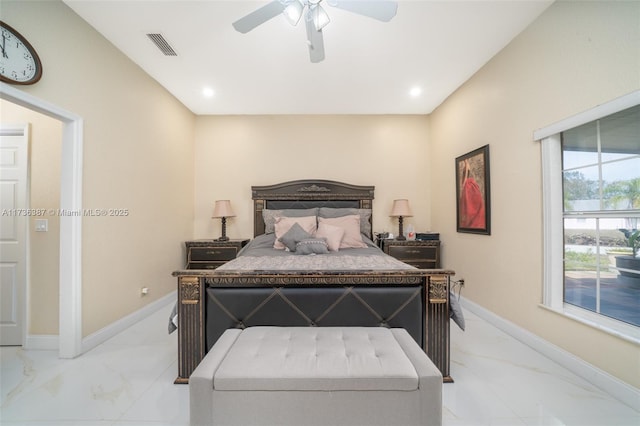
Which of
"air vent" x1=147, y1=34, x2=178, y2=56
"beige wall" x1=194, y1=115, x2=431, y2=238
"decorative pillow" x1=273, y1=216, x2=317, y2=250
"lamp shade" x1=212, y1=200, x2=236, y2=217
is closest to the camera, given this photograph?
"air vent" x1=147, y1=34, x2=178, y2=56

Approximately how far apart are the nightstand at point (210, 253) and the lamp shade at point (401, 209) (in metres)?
2.40

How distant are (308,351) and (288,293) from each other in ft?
1.52

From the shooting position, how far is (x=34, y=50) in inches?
71.9

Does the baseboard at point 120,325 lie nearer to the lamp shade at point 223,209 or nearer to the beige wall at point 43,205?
the beige wall at point 43,205

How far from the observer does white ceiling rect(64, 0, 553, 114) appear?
205 cm

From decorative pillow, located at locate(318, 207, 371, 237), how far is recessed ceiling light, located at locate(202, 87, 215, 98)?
215 centimetres

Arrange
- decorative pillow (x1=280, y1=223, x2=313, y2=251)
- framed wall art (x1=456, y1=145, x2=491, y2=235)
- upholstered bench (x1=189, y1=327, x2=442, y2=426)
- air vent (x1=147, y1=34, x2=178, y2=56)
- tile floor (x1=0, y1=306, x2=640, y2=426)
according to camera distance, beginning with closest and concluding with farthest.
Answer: upholstered bench (x1=189, y1=327, x2=442, y2=426) < tile floor (x1=0, y1=306, x2=640, y2=426) < air vent (x1=147, y1=34, x2=178, y2=56) < framed wall art (x1=456, y1=145, x2=491, y2=235) < decorative pillow (x1=280, y1=223, x2=313, y2=251)

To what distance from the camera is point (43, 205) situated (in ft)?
7.42

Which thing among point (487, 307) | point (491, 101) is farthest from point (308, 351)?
point (491, 101)

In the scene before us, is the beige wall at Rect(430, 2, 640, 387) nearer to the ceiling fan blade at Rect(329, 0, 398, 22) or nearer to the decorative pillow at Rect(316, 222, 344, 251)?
the ceiling fan blade at Rect(329, 0, 398, 22)

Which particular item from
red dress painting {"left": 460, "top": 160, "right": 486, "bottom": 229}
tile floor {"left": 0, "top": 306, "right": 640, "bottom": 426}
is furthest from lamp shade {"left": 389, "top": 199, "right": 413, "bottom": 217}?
tile floor {"left": 0, "top": 306, "right": 640, "bottom": 426}

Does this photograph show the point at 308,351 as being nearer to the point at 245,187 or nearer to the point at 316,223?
the point at 316,223

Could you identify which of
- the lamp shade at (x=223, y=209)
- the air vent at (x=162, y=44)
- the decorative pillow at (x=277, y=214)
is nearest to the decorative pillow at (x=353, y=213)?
the decorative pillow at (x=277, y=214)

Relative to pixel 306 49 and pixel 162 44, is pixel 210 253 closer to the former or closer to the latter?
pixel 162 44
